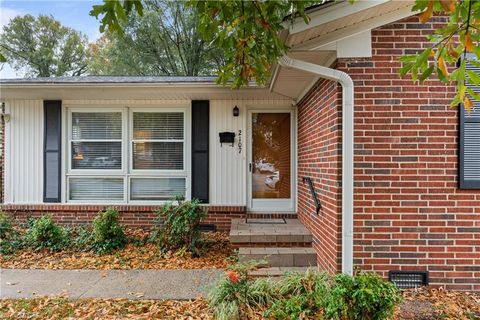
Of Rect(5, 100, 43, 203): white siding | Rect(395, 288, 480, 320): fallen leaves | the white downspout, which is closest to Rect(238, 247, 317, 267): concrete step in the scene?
the white downspout

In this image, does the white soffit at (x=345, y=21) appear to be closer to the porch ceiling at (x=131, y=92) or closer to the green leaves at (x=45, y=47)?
the porch ceiling at (x=131, y=92)

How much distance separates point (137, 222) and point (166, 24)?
1287 cm

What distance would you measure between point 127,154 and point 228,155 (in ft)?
6.60

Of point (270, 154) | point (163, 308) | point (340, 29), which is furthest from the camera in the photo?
point (270, 154)

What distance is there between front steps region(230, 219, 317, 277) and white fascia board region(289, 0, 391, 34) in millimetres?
2752

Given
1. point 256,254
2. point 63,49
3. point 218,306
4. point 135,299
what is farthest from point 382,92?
point 63,49

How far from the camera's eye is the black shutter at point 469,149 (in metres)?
3.44

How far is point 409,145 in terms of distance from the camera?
11.4ft

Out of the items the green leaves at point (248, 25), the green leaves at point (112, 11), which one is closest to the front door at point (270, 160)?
the green leaves at point (248, 25)

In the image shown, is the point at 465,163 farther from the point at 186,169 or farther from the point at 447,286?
the point at 186,169

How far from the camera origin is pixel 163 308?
321 centimetres

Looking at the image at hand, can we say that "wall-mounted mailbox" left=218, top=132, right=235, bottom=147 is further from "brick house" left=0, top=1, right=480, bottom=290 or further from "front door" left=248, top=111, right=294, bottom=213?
"front door" left=248, top=111, right=294, bottom=213

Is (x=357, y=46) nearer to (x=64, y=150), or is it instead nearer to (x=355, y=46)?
(x=355, y=46)

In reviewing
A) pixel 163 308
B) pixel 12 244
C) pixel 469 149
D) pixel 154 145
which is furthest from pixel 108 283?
pixel 469 149
